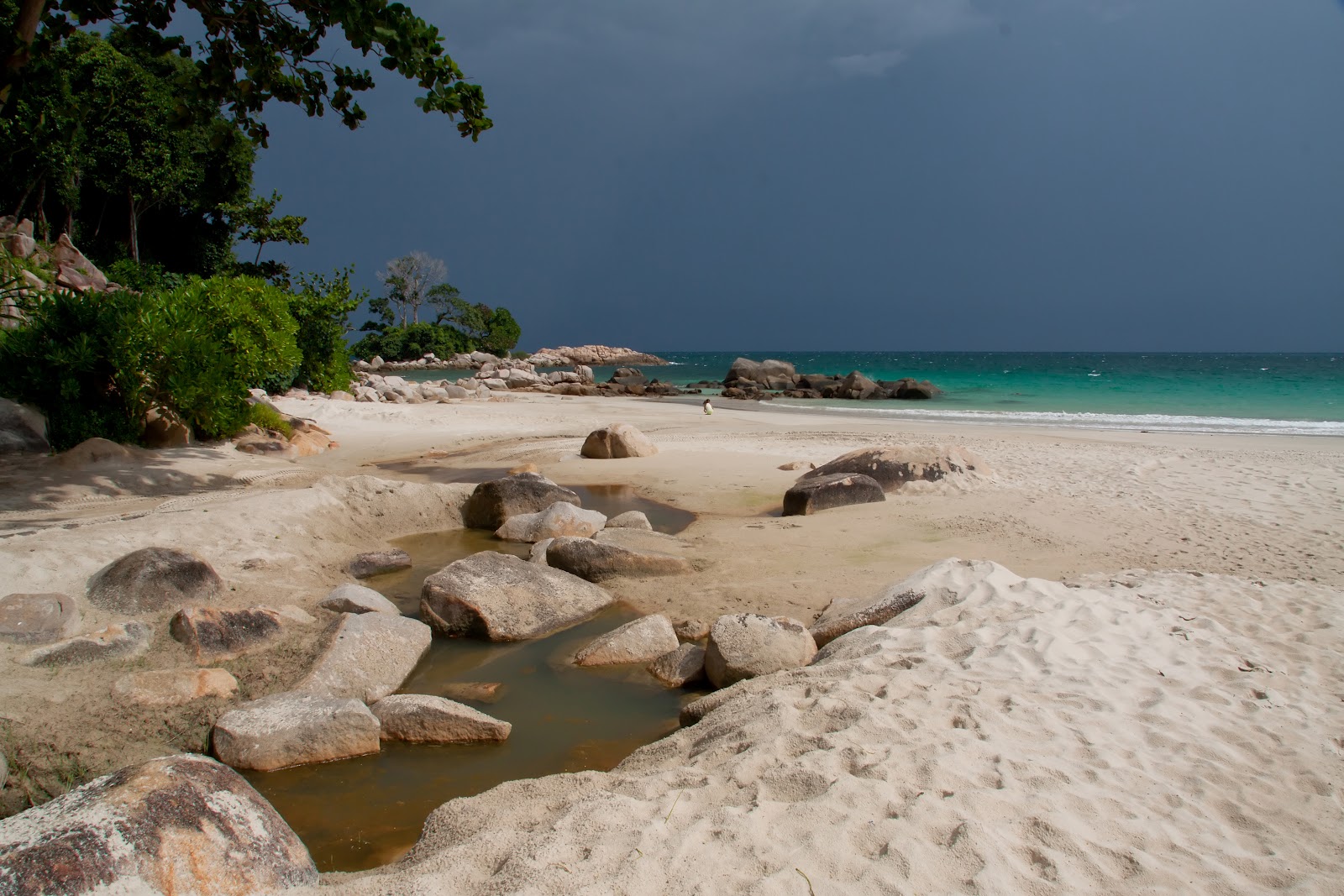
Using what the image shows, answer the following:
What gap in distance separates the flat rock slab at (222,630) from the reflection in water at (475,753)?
1126 millimetres

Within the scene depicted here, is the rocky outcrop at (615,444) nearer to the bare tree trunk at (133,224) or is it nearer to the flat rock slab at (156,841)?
the flat rock slab at (156,841)

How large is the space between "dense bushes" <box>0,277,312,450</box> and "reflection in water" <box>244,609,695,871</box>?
817 centimetres

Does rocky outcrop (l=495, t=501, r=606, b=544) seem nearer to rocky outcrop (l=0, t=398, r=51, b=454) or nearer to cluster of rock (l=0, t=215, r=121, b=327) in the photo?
rocky outcrop (l=0, t=398, r=51, b=454)

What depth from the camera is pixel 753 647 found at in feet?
16.7

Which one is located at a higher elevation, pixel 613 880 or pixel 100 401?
pixel 100 401

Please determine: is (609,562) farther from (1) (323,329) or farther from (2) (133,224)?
(2) (133,224)

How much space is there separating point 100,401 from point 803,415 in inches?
741

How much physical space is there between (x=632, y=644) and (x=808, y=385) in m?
38.3

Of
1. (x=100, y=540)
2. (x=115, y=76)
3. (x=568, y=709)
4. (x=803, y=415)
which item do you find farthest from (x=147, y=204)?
(x=568, y=709)

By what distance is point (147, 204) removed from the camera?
3219 centimetres

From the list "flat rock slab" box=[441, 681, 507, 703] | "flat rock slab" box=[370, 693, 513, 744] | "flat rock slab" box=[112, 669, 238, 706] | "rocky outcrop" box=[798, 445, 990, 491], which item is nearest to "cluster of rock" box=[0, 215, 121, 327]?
"flat rock slab" box=[112, 669, 238, 706]

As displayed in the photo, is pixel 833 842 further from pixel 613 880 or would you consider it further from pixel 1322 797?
pixel 1322 797

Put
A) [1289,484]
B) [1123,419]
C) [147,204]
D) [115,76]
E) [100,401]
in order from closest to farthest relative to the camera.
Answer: [1289,484] < [100,401] < [1123,419] < [115,76] < [147,204]

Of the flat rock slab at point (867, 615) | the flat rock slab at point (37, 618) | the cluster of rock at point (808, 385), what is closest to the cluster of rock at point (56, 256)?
the flat rock slab at point (37, 618)
